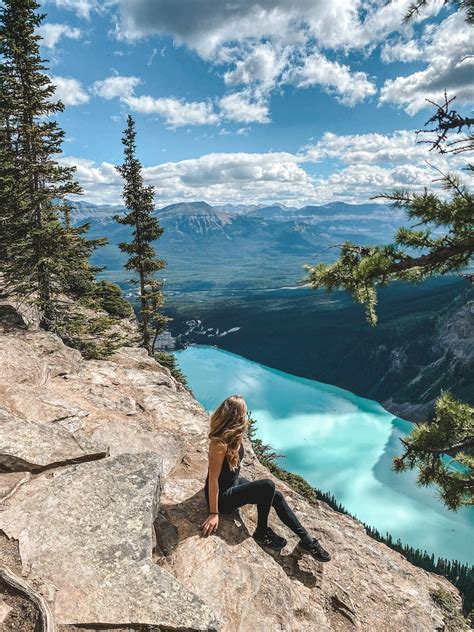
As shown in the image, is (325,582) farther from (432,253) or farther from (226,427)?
(432,253)

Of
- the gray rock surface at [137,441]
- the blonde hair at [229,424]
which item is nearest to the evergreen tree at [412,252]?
the blonde hair at [229,424]

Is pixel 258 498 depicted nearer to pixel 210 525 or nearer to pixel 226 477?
pixel 226 477

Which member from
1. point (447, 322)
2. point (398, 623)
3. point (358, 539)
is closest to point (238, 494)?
point (398, 623)

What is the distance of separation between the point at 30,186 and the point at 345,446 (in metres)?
99.3

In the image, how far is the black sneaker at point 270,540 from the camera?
7125 millimetres

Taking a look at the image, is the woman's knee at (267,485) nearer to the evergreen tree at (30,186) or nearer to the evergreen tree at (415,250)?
the evergreen tree at (415,250)

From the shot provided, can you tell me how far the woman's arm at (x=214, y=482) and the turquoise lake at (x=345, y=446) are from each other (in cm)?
4252

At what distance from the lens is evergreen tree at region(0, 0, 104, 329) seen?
16.7 metres

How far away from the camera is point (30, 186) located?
17.5 meters

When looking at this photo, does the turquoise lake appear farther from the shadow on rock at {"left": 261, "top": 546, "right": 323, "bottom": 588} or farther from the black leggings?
the black leggings

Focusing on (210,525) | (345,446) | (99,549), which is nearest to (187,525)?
(210,525)

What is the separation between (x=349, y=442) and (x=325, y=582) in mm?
104216

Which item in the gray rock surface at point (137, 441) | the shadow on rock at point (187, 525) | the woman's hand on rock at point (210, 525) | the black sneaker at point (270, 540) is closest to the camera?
the shadow on rock at point (187, 525)

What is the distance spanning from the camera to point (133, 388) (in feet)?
49.6
